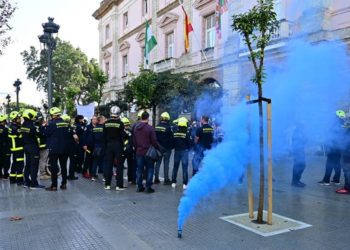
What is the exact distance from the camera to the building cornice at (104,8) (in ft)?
125

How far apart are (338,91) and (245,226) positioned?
10.2 feet

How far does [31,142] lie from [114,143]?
2.05 meters

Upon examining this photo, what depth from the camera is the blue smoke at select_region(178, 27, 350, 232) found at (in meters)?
5.44

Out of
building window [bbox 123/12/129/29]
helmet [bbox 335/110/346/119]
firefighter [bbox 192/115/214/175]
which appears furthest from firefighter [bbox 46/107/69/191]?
building window [bbox 123/12/129/29]

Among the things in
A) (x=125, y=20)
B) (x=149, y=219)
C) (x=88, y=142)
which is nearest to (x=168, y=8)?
(x=125, y=20)

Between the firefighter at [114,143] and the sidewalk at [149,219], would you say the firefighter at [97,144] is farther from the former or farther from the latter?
the sidewalk at [149,219]

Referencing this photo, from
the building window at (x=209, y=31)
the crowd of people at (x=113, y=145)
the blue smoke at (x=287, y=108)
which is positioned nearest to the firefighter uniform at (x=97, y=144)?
the crowd of people at (x=113, y=145)

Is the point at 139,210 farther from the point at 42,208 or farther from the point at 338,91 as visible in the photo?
the point at 338,91

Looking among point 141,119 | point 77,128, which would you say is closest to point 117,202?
point 141,119

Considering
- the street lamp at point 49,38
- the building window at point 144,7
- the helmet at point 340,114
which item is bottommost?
the helmet at point 340,114

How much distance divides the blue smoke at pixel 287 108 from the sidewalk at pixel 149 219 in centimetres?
50

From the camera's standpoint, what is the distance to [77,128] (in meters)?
10.9

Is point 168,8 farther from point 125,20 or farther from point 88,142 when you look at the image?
point 88,142

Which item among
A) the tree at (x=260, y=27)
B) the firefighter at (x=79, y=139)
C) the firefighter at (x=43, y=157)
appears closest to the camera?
the tree at (x=260, y=27)
